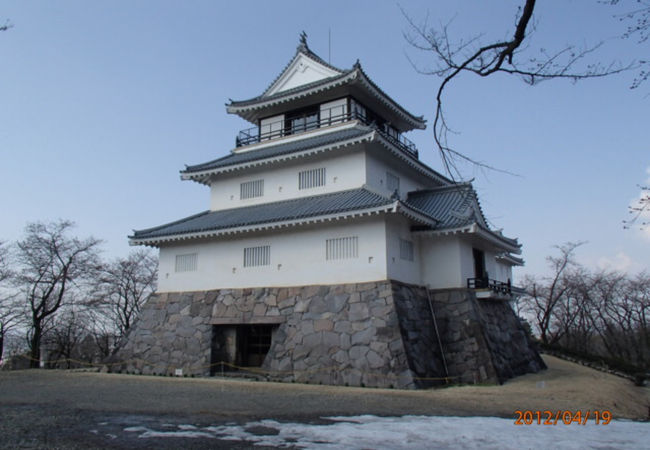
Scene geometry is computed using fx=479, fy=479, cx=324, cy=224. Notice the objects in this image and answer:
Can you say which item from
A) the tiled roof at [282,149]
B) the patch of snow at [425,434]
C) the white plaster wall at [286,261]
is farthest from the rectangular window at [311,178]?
the patch of snow at [425,434]

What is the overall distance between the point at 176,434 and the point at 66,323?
30847 millimetres

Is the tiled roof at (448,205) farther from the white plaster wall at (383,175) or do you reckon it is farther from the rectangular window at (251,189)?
the rectangular window at (251,189)

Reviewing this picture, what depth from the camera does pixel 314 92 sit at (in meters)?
21.0

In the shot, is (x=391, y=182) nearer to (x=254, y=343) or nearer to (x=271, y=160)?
(x=271, y=160)

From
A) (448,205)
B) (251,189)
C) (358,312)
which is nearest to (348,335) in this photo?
(358,312)

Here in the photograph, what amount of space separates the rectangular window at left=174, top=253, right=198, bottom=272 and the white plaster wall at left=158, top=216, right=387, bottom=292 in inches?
6.9

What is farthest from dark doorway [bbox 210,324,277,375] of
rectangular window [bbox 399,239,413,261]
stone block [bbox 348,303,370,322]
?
rectangular window [bbox 399,239,413,261]

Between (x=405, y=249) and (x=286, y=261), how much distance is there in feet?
14.4

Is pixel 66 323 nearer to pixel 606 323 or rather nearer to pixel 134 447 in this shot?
pixel 134 447

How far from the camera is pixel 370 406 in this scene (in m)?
10.3

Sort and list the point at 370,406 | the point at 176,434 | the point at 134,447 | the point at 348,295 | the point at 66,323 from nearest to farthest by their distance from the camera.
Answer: the point at 134,447 → the point at 176,434 → the point at 370,406 → the point at 348,295 → the point at 66,323

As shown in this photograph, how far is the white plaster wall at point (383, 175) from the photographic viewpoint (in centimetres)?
1852

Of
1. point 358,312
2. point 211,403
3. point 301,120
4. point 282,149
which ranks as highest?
point 301,120

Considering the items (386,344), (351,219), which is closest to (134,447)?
(386,344)
